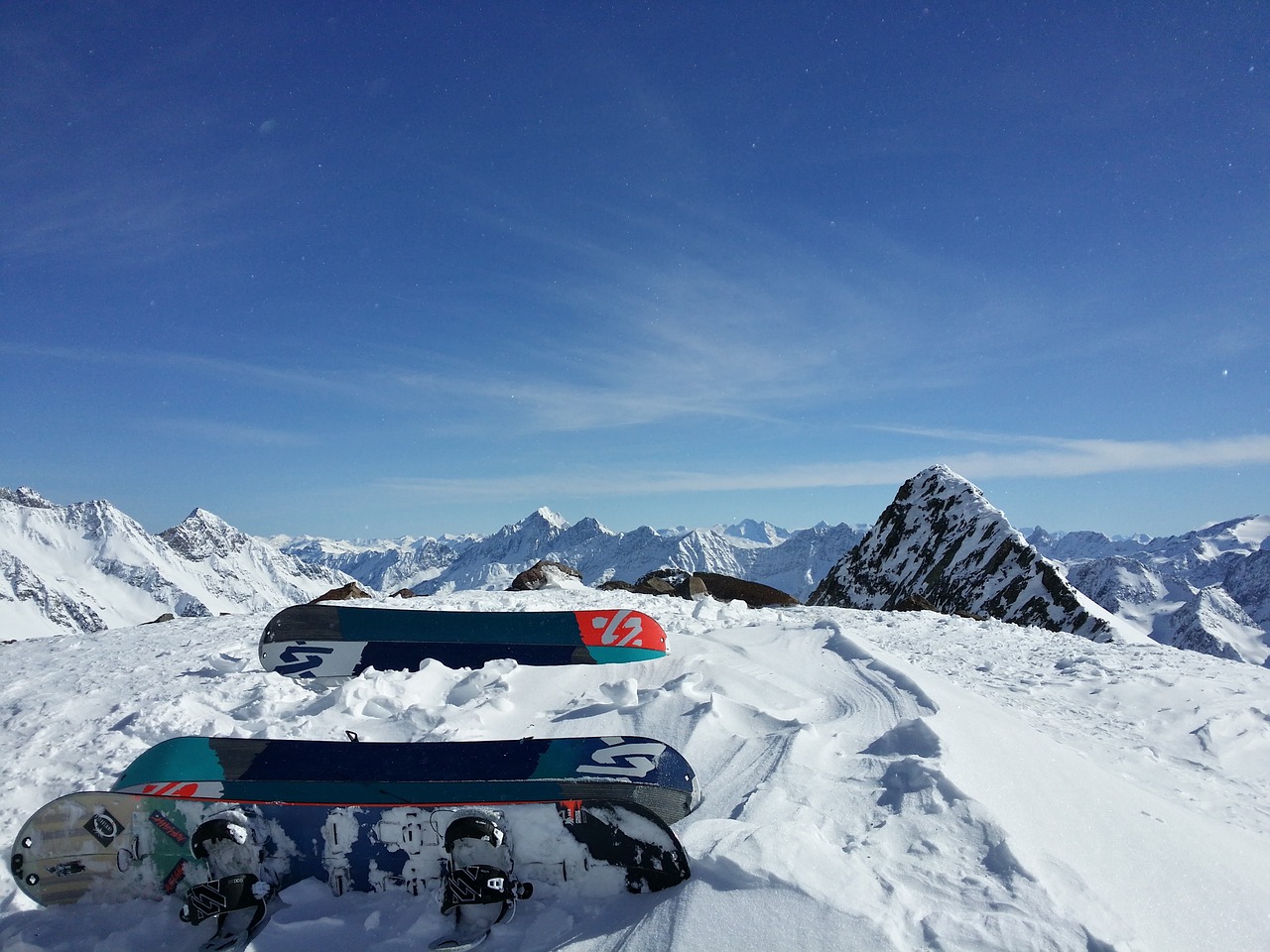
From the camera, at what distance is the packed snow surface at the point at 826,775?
270 cm

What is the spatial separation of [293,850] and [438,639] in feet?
15.4

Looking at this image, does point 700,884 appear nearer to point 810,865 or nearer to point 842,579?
point 810,865

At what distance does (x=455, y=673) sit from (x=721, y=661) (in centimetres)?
309

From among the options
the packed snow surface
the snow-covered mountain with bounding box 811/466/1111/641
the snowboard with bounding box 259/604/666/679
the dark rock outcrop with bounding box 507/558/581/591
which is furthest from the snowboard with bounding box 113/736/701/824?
the snow-covered mountain with bounding box 811/466/1111/641

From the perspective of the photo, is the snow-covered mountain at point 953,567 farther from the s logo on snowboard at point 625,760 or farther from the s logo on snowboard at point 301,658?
the s logo on snowboard at point 625,760

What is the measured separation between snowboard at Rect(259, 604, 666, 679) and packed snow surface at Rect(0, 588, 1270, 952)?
16.8 inches

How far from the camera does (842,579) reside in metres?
36.6

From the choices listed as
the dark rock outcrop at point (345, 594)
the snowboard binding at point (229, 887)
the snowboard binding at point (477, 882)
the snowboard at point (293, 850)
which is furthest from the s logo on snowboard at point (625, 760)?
the dark rock outcrop at point (345, 594)

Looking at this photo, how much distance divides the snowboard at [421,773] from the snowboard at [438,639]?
342 centimetres

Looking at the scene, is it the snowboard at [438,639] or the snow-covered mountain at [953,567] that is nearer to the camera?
the snowboard at [438,639]

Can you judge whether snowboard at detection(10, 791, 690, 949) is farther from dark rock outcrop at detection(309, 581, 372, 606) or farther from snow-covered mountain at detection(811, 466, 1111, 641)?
snow-covered mountain at detection(811, 466, 1111, 641)

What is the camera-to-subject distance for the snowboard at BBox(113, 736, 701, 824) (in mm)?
3305

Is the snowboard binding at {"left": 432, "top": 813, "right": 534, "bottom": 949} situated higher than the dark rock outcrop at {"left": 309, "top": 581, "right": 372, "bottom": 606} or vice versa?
the snowboard binding at {"left": 432, "top": 813, "right": 534, "bottom": 949}

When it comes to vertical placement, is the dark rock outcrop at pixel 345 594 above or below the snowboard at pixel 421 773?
below
